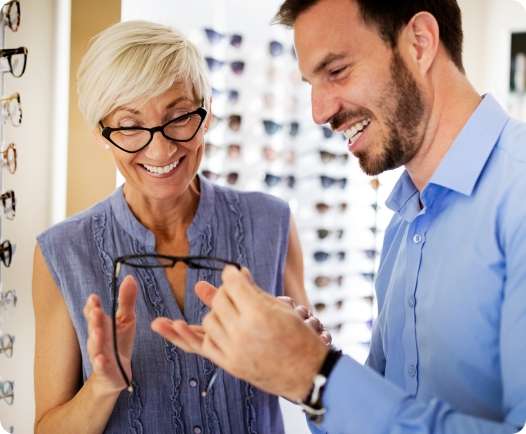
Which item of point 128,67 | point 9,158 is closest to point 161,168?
point 128,67

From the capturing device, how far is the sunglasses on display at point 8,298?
3.09 feet

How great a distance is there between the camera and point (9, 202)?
0.90 m

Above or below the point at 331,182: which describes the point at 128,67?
above

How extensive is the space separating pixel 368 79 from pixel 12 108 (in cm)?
55

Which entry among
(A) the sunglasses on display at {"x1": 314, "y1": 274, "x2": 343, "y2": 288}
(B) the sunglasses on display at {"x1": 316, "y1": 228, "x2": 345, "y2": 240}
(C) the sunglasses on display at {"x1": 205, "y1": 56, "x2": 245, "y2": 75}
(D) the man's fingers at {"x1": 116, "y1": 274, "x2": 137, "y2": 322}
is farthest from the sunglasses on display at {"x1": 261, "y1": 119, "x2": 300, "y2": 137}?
(D) the man's fingers at {"x1": 116, "y1": 274, "x2": 137, "y2": 322}

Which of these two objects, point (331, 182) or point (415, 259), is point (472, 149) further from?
point (331, 182)

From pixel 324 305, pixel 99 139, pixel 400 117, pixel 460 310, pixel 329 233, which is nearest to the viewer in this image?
pixel 460 310

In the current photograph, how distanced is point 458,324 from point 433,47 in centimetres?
33

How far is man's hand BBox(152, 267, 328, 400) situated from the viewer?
48cm

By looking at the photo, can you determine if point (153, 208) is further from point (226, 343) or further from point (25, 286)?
point (226, 343)

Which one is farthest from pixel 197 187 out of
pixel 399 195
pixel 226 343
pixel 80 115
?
pixel 226 343

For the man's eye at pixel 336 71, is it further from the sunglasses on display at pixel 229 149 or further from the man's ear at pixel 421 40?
the sunglasses on display at pixel 229 149

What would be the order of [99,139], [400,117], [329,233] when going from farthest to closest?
[329,233]
[99,139]
[400,117]

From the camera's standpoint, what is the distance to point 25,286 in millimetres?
974
